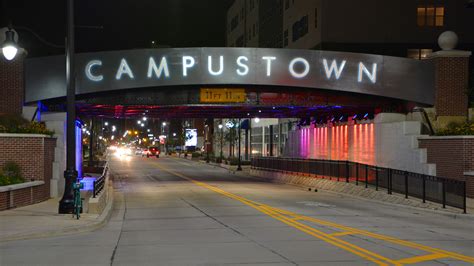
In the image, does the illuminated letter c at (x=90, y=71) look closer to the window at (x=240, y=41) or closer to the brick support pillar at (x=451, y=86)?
the brick support pillar at (x=451, y=86)

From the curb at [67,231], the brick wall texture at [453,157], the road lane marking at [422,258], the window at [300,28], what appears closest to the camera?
the road lane marking at [422,258]

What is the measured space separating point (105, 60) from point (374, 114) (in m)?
14.9

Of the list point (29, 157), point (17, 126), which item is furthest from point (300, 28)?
point (29, 157)

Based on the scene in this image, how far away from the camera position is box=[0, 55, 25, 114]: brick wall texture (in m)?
27.9

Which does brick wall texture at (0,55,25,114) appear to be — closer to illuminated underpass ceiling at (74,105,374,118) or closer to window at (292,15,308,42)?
illuminated underpass ceiling at (74,105,374,118)

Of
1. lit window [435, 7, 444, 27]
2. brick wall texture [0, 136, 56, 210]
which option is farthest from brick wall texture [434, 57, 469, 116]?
lit window [435, 7, 444, 27]

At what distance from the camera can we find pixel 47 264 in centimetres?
1097

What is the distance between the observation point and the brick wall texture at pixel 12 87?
91.4 ft

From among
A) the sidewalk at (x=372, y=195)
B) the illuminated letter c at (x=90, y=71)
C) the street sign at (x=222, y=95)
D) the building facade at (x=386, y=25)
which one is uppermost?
the building facade at (x=386, y=25)

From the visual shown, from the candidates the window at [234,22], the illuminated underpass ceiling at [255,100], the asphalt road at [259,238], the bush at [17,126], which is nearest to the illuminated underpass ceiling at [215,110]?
the illuminated underpass ceiling at [255,100]

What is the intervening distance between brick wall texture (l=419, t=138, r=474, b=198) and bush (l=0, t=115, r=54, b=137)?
1624cm

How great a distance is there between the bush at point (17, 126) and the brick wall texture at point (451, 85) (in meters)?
18.5

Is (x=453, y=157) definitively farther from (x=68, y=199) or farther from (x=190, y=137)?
(x=190, y=137)

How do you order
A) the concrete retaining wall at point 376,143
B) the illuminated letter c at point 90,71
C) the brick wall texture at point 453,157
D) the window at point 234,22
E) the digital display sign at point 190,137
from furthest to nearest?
the digital display sign at point 190,137, the window at point 234,22, the illuminated letter c at point 90,71, the concrete retaining wall at point 376,143, the brick wall texture at point 453,157
